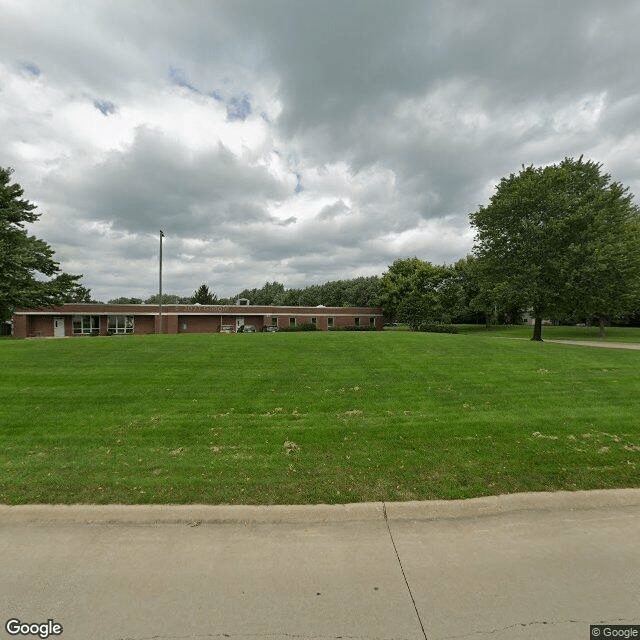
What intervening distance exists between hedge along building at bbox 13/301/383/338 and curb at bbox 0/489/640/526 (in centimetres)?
3194

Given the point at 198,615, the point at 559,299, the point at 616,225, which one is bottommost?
the point at 198,615

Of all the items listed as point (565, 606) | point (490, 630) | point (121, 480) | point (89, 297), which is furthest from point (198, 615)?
point (89, 297)

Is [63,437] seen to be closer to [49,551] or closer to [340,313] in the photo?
[49,551]

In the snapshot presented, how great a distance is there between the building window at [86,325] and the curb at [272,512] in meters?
41.7

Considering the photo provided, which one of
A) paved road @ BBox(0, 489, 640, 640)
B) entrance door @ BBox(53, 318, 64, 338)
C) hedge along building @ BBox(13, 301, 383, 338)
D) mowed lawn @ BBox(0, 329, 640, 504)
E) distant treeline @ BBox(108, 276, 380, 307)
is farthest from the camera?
distant treeline @ BBox(108, 276, 380, 307)

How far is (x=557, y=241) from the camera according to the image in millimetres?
22984

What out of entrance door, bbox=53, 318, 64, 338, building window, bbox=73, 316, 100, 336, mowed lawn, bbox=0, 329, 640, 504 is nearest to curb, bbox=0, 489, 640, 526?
mowed lawn, bbox=0, 329, 640, 504

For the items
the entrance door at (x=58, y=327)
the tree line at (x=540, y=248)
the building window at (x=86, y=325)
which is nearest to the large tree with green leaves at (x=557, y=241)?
the tree line at (x=540, y=248)

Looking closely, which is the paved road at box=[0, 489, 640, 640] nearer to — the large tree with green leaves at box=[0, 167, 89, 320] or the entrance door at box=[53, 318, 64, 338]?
the large tree with green leaves at box=[0, 167, 89, 320]

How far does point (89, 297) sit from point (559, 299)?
98.2 metres

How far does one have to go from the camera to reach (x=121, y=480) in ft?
13.7

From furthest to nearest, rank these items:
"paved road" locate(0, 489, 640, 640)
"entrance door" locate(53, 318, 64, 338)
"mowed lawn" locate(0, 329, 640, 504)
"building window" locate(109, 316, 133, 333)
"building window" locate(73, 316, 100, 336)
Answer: "building window" locate(109, 316, 133, 333) < "building window" locate(73, 316, 100, 336) < "entrance door" locate(53, 318, 64, 338) < "mowed lawn" locate(0, 329, 640, 504) < "paved road" locate(0, 489, 640, 640)

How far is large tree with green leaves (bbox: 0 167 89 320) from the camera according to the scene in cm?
1934

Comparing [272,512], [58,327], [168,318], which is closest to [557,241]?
[272,512]
